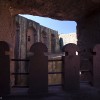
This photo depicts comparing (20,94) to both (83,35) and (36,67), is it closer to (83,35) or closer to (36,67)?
(36,67)

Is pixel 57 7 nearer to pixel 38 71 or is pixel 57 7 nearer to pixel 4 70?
pixel 38 71

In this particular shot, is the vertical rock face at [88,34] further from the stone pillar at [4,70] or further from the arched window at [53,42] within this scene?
the arched window at [53,42]

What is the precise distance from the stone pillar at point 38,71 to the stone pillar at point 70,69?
0.43 meters

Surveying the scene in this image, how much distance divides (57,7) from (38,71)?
6.34 feet

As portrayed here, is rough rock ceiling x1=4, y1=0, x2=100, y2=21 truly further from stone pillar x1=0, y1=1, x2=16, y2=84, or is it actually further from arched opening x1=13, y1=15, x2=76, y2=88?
arched opening x1=13, y1=15, x2=76, y2=88

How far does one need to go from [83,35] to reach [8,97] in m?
3.31

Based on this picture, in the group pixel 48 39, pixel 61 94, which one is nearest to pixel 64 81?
pixel 61 94

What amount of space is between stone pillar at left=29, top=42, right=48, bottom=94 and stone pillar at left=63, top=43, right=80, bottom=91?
0.43 meters

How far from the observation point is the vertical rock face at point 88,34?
5.59 metres

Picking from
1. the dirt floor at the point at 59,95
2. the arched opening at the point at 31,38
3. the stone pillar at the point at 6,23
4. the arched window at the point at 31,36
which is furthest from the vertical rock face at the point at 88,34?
the arched window at the point at 31,36

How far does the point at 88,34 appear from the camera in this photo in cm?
598

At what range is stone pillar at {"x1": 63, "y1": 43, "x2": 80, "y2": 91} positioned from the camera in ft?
13.7

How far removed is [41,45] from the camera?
4020 millimetres

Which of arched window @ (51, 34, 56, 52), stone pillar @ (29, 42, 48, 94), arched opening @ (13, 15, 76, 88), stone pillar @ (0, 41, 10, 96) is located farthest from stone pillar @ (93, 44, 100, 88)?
arched window @ (51, 34, 56, 52)
